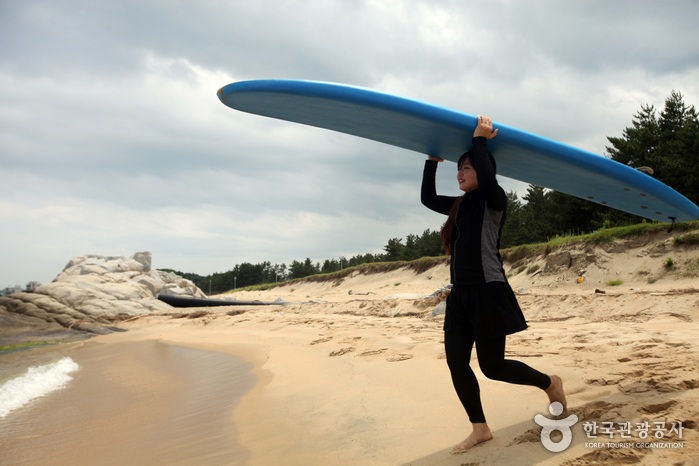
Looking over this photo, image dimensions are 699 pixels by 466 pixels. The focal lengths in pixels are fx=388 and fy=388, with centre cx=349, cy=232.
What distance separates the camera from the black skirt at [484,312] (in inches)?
70.7

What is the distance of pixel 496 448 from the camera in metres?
1.80

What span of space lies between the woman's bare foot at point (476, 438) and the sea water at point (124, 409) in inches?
43.2

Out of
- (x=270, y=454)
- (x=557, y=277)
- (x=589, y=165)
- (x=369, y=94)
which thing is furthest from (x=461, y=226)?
(x=557, y=277)

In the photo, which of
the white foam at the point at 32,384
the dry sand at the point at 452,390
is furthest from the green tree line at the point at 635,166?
the white foam at the point at 32,384

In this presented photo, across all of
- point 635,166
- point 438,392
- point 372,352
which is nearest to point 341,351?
point 372,352

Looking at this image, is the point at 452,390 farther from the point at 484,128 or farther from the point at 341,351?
the point at 341,351

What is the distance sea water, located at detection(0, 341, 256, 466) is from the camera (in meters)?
2.38

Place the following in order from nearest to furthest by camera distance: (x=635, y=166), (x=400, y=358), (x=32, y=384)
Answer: (x=400, y=358) < (x=32, y=384) < (x=635, y=166)

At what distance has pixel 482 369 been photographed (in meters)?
1.89

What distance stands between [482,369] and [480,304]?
328 millimetres

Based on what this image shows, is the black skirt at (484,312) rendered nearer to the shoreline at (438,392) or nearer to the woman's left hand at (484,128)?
the shoreline at (438,392)

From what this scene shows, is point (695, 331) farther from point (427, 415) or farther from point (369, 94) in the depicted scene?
point (369, 94)

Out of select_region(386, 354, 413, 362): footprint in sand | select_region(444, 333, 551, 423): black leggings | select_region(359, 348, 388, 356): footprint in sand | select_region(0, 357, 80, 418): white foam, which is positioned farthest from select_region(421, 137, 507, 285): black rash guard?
select_region(0, 357, 80, 418): white foam

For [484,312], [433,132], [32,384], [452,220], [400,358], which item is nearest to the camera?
[484,312]
